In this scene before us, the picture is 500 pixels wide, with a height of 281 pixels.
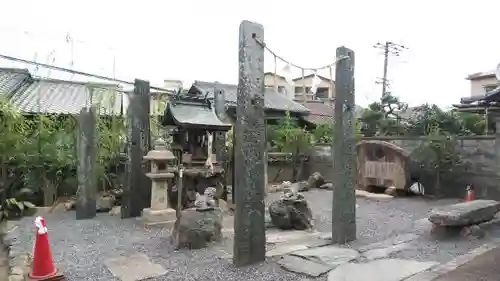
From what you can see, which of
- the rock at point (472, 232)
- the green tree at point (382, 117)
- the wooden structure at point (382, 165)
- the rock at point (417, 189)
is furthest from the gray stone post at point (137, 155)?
the green tree at point (382, 117)

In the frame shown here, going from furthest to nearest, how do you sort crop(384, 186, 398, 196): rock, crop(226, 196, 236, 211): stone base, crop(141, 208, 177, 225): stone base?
1. crop(384, 186, 398, 196): rock
2. crop(226, 196, 236, 211): stone base
3. crop(141, 208, 177, 225): stone base

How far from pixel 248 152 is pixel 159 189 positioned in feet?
13.6

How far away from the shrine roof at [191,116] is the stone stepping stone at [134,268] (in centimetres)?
381

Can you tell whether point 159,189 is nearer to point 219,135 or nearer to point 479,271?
point 219,135

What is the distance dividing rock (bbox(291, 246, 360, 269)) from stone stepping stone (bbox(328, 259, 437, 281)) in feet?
0.57

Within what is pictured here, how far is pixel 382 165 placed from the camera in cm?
1212

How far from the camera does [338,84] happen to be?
6246 mm

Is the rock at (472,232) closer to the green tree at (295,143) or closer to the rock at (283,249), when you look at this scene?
the rock at (283,249)

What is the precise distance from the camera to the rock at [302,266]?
474 centimetres

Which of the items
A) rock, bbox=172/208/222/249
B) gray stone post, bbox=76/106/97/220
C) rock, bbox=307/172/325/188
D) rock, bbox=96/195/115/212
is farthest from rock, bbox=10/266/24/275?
rock, bbox=307/172/325/188

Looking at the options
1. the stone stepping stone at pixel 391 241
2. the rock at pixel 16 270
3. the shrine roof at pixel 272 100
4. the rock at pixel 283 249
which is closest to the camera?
the rock at pixel 16 270

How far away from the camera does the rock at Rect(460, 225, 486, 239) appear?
20.6 ft

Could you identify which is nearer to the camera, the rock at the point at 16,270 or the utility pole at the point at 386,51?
the rock at the point at 16,270

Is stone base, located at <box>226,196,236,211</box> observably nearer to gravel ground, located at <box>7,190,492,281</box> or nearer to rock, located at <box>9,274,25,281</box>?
gravel ground, located at <box>7,190,492,281</box>
